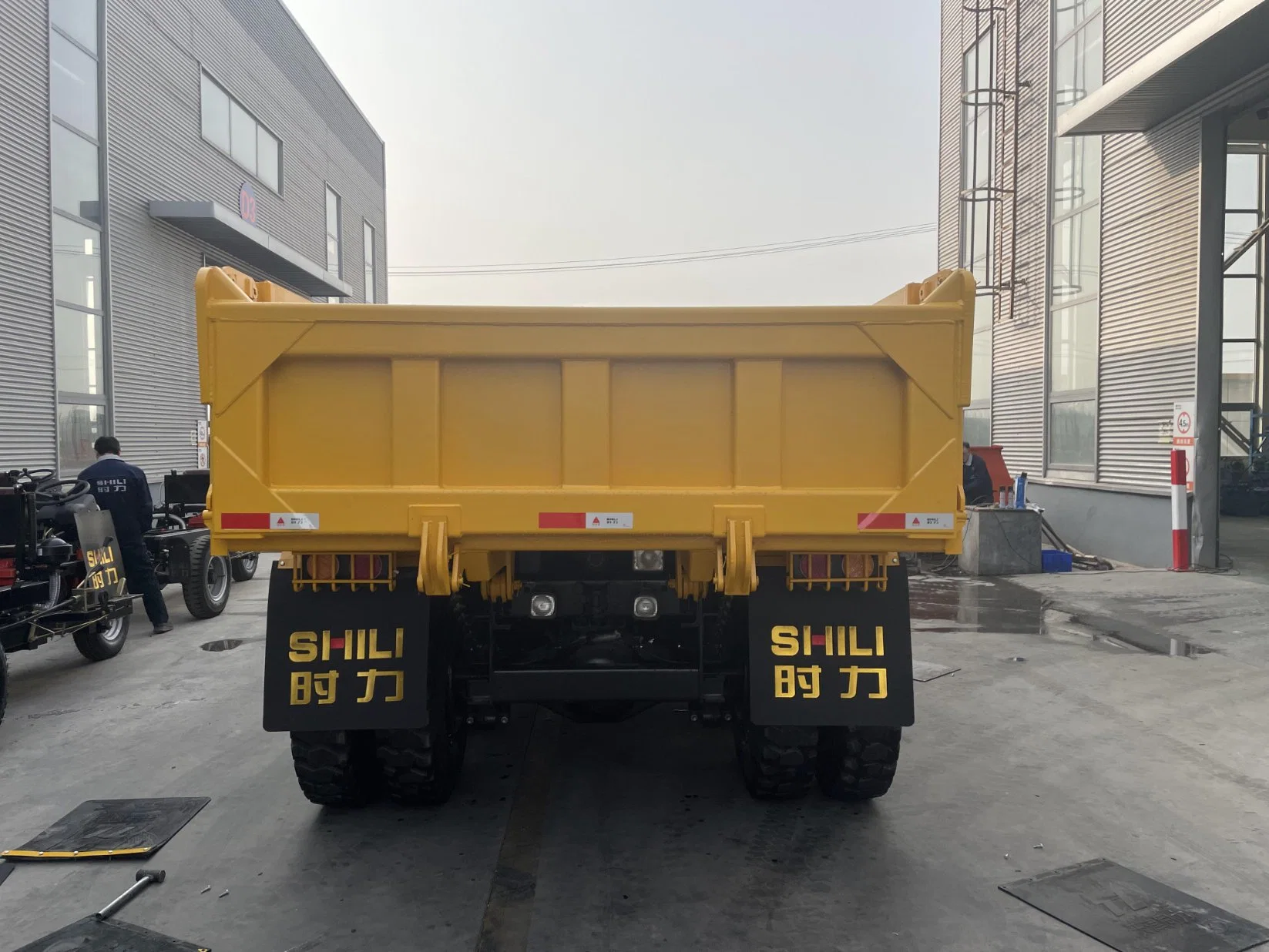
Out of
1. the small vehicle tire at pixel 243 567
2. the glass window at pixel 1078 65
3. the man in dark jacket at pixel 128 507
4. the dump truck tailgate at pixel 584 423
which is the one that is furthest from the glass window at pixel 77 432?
the glass window at pixel 1078 65

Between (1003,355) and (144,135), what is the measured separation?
52.9 ft

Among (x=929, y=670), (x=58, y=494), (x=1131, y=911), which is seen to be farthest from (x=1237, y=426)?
(x=58, y=494)

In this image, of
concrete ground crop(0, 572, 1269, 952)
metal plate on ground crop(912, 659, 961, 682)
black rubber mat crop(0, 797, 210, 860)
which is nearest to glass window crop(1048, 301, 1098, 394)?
concrete ground crop(0, 572, 1269, 952)

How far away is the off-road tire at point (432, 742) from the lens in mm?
4027

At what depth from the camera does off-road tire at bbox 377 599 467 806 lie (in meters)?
4.03

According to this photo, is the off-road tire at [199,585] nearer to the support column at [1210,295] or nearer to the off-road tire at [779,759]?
the off-road tire at [779,759]

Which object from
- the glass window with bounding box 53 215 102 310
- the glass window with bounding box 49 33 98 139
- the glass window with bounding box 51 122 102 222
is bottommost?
the glass window with bounding box 53 215 102 310

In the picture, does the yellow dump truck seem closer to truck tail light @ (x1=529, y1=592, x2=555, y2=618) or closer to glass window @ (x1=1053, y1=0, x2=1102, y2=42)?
truck tail light @ (x1=529, y1=592, x2=555, y2=618)

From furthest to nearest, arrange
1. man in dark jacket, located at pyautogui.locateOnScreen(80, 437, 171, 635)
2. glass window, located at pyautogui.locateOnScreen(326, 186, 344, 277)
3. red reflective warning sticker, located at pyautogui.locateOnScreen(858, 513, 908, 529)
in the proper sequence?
glass window, located at pyautogui.locateOnScreen(326, 186, 344, 277) → man in dark jacket, located at pyautogui.locateOnScreen(80, 437, 171, 635) → red reflective warning sticker, located at pyautogui.locateOnScreen(858, 513, 908, 529)

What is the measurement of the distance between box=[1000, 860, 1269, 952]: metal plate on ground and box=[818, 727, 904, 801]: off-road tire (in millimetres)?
739

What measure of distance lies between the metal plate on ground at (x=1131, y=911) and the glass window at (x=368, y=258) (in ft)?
98.4

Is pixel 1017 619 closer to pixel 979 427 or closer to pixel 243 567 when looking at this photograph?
pixel 243 567

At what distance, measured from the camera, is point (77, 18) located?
13969 mm

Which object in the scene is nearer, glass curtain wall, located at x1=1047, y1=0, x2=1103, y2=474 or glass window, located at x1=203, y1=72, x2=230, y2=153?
glass curtain wall, located at x1=1047, y1=0, x2=1103, y2=474
